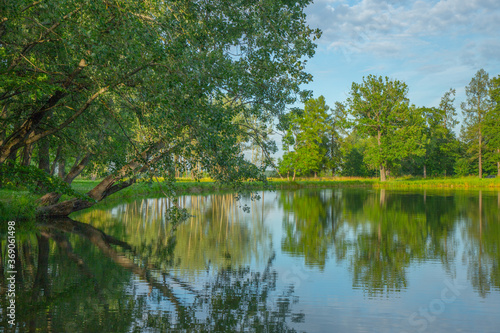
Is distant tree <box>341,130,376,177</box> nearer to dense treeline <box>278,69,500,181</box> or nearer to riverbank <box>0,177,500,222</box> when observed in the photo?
dense treeline <box>278,69,500,181</box>

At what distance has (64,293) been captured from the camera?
7848 mm

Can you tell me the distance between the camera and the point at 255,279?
9.41m

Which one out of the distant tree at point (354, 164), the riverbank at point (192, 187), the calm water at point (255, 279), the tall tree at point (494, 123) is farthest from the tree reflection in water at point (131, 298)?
the distant tree at point (354, 164)

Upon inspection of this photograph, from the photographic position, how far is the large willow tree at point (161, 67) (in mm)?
8320

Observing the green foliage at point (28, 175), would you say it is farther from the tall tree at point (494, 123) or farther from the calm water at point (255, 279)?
the tall tree at point (494, 123)

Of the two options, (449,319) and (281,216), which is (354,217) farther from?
(449,319)

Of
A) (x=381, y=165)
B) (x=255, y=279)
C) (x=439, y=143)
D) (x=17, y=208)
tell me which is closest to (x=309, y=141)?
(x=381, y=165)

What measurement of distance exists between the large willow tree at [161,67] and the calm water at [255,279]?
2622 millimetres

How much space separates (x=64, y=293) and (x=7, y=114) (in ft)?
43.0

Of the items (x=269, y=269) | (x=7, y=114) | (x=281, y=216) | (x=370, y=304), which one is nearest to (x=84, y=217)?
(x=7, y=114)

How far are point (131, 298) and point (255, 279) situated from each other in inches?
117

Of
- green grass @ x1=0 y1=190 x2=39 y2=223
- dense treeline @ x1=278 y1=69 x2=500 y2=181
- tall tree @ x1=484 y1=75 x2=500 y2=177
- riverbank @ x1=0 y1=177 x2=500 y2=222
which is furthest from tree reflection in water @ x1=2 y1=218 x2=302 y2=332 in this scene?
tall tree @ x1=484 y1=75 x2=500 y2=177

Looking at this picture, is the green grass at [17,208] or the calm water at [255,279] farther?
the green grass at [17,208]

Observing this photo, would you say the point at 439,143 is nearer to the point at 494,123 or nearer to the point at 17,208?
the point at 494,123
